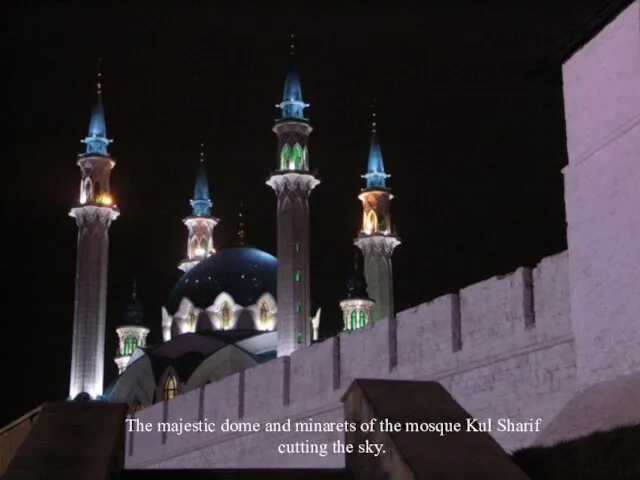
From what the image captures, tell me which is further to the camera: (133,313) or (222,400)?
(133,313)

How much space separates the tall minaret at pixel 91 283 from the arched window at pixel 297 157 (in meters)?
7.41

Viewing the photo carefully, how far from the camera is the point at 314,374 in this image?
16875 millimetres

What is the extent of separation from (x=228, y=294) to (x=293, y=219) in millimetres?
8732

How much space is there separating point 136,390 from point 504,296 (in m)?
27.9

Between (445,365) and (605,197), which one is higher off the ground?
(605,197)

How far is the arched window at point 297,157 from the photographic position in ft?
116

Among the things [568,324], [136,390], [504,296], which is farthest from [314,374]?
[136,390]

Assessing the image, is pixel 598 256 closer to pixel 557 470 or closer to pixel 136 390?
pixel 557 470

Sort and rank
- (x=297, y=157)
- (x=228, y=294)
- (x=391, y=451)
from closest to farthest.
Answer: (x=391, y=451) → (x=297, y=157) → (x=228, y=294)

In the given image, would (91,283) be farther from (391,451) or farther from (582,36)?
(391,451)

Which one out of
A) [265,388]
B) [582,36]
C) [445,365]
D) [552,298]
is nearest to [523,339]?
[552,298]

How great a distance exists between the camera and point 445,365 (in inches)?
541

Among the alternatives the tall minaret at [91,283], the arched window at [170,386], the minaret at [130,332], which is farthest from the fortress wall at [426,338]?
→ the minaret at [130,332]

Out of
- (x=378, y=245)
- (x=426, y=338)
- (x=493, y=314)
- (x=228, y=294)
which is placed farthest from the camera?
(x=228, y=294)
